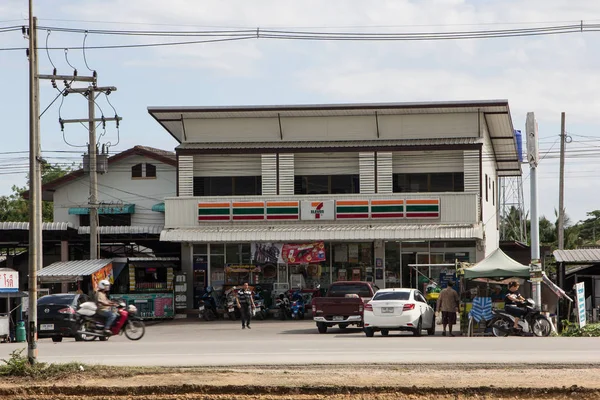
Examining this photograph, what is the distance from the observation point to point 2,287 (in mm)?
34688

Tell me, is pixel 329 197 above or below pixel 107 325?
above

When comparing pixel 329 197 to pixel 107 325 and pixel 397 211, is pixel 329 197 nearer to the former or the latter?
pixel 397 211

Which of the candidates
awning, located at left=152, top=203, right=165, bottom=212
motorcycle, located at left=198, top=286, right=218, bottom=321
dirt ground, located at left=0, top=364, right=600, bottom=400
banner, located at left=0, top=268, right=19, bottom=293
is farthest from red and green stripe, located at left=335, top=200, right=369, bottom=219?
dirt ground, located at left=0, top=364, right=600, bottom=400

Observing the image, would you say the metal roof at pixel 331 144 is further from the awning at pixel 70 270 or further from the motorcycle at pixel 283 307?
the motorcycle at pixel 283 307

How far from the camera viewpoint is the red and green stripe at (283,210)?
42.1m

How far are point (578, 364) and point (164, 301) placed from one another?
2580 cm

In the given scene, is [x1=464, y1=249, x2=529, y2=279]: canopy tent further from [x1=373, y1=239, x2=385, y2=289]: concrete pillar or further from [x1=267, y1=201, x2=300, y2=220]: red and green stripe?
[x1=267, y1=201, x2=300, y2=220]: red and green stripe

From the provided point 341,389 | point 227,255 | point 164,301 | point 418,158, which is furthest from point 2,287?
point 341,389

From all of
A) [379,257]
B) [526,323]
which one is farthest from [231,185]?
[526,323]

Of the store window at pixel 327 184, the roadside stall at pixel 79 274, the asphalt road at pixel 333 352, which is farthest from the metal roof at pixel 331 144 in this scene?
the asphalt road at pixel 333 352

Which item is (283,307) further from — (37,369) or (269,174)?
(37,369)

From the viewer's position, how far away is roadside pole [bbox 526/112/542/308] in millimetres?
29156

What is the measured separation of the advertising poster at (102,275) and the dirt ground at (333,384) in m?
20.4

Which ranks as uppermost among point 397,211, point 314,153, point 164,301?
point 314,153
